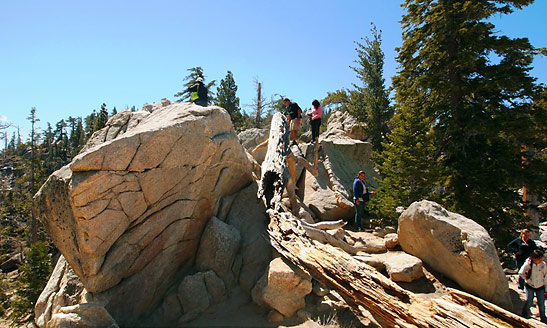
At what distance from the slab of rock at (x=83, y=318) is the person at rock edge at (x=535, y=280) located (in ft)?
29.1

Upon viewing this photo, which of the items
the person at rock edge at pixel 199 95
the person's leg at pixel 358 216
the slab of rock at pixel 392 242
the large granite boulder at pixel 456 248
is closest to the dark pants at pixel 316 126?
the person's leg at pixel 358 216

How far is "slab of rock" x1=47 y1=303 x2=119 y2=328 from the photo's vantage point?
19.4 feet

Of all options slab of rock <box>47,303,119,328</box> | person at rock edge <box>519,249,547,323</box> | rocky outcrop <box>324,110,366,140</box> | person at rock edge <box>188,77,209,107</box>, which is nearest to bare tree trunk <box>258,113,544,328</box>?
person at rock edge <box>519,249,547,323</box>

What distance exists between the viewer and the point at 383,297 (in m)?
5.22

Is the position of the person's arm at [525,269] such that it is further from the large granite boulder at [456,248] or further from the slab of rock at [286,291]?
the slab of rock at [286,291]

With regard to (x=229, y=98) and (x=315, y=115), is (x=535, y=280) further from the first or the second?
(x=229, y=98)

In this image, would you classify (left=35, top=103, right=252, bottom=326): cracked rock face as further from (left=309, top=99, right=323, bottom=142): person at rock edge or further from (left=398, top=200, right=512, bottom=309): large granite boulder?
(left=398, top=200, right=512, bottom=309): large granite boulder

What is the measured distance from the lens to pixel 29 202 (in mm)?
30453

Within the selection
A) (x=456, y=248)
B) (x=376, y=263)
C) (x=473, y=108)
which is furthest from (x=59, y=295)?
(x=473, y=108)

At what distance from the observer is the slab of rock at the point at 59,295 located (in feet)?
26.0

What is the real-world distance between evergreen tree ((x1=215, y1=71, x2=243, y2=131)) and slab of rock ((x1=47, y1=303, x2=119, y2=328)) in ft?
93.1

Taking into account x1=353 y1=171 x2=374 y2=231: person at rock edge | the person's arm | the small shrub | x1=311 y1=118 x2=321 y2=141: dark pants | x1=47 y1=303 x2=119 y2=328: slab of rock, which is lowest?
the small shrub

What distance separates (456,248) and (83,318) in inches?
332

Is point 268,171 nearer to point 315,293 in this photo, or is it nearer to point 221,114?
point 221,114
